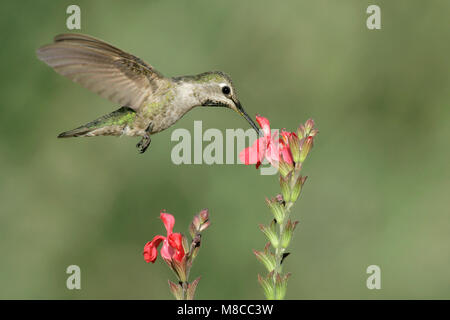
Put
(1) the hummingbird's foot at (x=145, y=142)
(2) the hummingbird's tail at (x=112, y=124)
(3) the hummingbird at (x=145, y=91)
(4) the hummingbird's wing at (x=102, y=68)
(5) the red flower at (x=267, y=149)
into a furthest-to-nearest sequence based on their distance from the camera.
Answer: (2) the hummingbird's tail at (x=112, y=124) < (1) the hummingbird's foot at (x=145, y=142) < (3) the hummingbird at (x=145, y=91) < (4) the hummingbird's wing at (x=102, y=68) < (5) the red flower at (x=267, y=149)

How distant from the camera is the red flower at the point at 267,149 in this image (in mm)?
1824

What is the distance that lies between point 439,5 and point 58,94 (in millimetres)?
3326

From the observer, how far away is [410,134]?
4824 millimetres

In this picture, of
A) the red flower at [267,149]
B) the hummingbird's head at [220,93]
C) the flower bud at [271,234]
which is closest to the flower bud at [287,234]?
the flower bud at [271,234]

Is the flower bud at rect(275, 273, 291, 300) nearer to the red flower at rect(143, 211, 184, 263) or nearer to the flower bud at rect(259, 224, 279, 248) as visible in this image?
the flower bud at rect(259, 224, 279, 248)

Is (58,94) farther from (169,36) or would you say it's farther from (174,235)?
(174,235)

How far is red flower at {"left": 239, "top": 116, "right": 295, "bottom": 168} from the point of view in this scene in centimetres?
182

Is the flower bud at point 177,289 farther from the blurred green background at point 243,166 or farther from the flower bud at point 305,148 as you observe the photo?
the blurred green background at point 243,166

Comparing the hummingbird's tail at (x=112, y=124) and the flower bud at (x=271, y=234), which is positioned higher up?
the hummingbird's tail at (x=112, y=124)

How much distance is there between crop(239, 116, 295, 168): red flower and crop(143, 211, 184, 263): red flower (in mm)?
336

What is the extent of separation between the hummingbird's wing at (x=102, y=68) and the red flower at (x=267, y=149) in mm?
796

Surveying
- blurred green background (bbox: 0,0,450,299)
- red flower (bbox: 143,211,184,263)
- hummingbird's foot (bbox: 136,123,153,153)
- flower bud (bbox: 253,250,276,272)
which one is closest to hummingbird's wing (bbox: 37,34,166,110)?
hummingbird's foot (bbox: 136,123,153,153)
